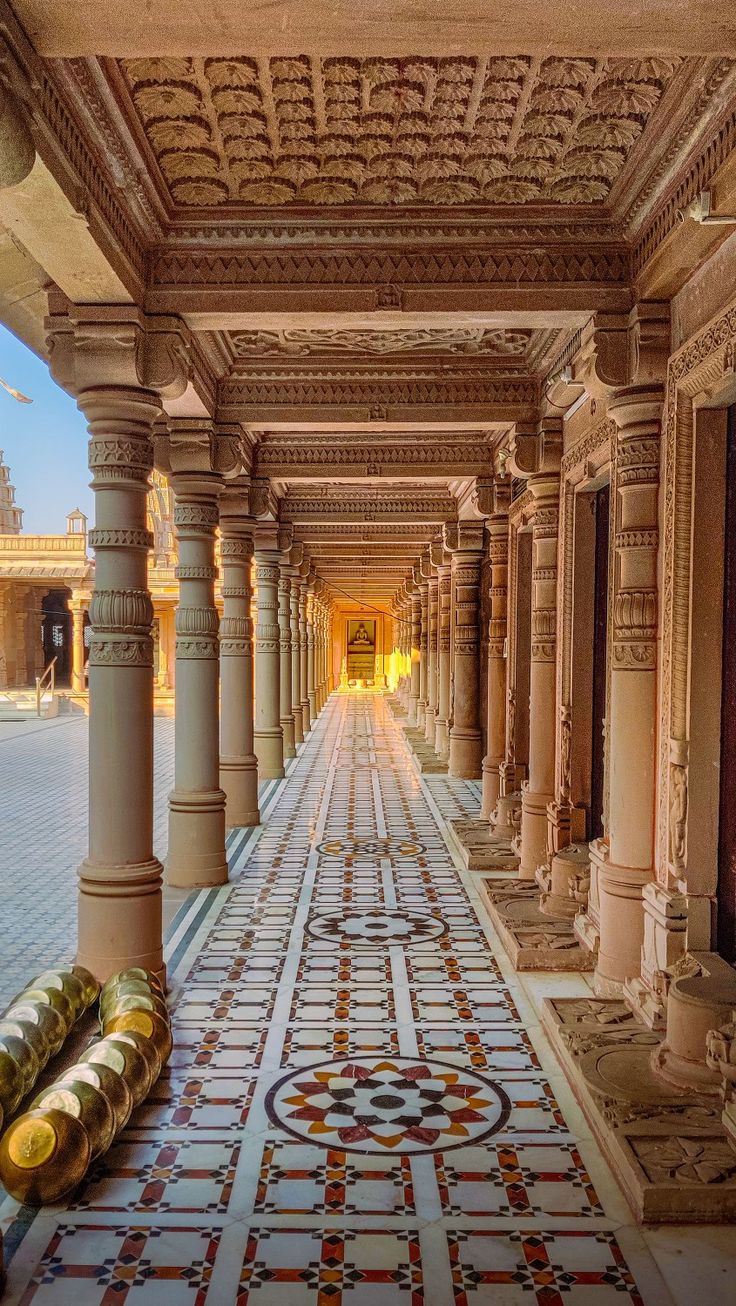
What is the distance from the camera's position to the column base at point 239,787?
9.01 meters

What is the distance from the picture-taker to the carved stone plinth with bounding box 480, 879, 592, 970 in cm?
514

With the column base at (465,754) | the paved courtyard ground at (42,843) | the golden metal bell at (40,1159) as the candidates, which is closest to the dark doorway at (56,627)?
the paved courtyard ground at (42,843)

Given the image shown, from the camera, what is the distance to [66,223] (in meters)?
3.43

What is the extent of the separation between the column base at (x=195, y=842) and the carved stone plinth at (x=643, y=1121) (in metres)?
3.40

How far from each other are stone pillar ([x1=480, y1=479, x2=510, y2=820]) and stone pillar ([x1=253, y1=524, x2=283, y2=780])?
334cm

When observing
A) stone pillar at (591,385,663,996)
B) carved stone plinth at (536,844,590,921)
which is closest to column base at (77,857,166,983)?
stone pillar at (591,385,663,996)

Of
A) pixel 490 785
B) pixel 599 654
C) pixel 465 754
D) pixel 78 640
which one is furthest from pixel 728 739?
pixel 78 640

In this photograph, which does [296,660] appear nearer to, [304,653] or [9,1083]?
[304,653]

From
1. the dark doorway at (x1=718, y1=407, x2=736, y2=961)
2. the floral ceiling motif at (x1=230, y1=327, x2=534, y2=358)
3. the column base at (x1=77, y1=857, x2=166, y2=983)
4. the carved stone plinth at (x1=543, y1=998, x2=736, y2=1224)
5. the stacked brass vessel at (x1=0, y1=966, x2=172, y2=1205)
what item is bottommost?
the carved stone plinth at (x1=543, y1=998, x2=736, y2=1224)

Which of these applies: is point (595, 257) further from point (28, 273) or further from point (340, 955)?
point (340, 955)

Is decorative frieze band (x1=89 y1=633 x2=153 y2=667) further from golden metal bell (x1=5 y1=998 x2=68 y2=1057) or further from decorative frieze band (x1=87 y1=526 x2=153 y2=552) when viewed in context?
golden metal bell (x1=5 y1=998 x2=68 y2=1057)

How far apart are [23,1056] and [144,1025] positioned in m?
0.46

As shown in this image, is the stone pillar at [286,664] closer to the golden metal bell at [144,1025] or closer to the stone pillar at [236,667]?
the stone pillar at [236,667]

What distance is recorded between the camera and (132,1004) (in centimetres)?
386
